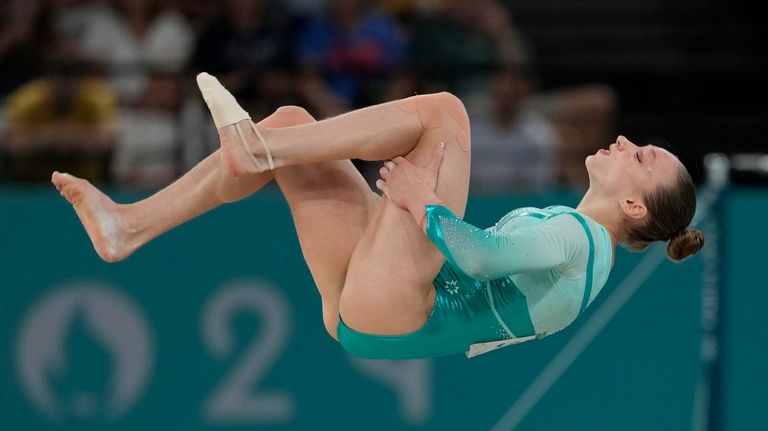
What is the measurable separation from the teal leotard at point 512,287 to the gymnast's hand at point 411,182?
0.07 meters

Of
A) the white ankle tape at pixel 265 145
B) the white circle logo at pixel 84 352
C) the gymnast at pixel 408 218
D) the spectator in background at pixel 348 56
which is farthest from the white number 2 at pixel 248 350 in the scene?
the white ankle tape at pixel 265 145

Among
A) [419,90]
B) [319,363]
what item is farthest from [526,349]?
[419,90]

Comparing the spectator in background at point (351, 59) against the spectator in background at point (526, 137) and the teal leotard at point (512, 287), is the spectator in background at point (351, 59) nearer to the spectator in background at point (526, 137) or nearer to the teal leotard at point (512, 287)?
the spectator in background at point (526, 137)

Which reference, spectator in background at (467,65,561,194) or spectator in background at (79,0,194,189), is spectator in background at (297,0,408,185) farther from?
spectator in background at (79,0,194,189)

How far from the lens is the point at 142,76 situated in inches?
237

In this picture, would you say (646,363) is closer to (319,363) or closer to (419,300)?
(319,363)

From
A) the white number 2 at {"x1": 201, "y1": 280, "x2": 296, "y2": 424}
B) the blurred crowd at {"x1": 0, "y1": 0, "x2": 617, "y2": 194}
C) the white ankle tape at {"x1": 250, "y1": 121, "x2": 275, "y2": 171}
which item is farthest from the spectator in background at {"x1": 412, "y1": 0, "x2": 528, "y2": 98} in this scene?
the white ankle tape at {"x1": 250, "y1": 121, "x2": 275, "y2": 171}

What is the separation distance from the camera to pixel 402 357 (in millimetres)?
3764

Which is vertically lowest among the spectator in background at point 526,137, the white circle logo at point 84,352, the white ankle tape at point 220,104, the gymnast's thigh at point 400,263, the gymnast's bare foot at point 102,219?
the white circle logo at point 84,352

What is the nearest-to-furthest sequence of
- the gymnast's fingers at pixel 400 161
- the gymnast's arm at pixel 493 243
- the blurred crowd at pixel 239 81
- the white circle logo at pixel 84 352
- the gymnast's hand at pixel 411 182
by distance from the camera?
the gymnast's arm at pixel 493 243 < the gymnast's hand at pixel 411 182 < the gymnast's fingers at pixel 400 161 < the white circle logo at pixel 84 352 < the blurred crowd at pixel 239 81

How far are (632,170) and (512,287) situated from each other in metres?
0.49

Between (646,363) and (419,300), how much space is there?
2.37 metres

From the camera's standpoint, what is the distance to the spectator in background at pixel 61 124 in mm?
5734

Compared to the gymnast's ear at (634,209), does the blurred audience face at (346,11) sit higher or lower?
lower
